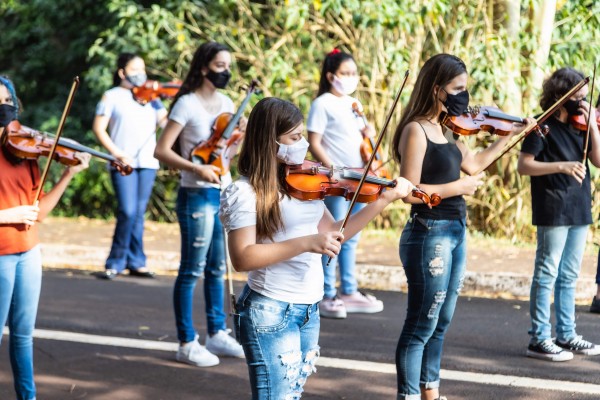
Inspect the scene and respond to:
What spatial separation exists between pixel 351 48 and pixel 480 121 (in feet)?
22.6

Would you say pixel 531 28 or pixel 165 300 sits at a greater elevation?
pixel 531 28

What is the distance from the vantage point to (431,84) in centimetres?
496

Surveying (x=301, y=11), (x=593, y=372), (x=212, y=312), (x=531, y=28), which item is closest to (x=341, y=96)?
(x=212, y=312)

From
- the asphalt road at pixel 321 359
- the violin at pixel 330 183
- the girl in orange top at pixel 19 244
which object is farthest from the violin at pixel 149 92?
the violin at pixel 330 183

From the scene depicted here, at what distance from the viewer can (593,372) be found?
603 cm

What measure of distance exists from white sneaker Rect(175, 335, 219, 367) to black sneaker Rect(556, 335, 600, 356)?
2161 mm

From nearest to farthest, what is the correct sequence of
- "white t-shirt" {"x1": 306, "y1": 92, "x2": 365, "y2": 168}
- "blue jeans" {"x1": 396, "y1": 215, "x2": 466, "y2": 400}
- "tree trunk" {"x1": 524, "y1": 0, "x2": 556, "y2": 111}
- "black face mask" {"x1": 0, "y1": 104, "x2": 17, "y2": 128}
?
"black face mask" {"x1": 0, "y1": 104, "x2": 17, "y2": 128}
"blue jeans" {"x1": 396, "y1": 215, "x2": 466, "y2": 400}
"white t-shirt" {"x1": 306, "y1": 92, "x2": 365, "y2": 168}
"tree trunk" {"x1": 524, "y1": 0, "x2": 556, "y2": 111}

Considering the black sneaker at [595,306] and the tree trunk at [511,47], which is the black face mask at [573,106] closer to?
the black sneaker at [595,306]

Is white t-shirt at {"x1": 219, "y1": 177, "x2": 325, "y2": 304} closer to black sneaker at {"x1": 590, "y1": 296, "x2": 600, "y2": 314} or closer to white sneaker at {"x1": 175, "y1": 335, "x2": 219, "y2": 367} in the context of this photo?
white sneaker at {"x1": 175, "y1": 335, "x2": 219, "y2": 367}

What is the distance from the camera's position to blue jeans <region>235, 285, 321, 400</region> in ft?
12.8

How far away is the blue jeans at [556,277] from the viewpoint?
249 inches

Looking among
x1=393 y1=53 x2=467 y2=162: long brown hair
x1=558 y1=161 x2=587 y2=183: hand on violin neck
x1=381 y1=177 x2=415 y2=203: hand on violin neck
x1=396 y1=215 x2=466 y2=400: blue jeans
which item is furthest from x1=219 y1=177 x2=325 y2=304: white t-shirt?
x1=558 y1=161 x2=587 y2=183: hand on violin neck

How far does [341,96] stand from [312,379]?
249cm

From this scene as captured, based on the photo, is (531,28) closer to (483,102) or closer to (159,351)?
(483,102)
